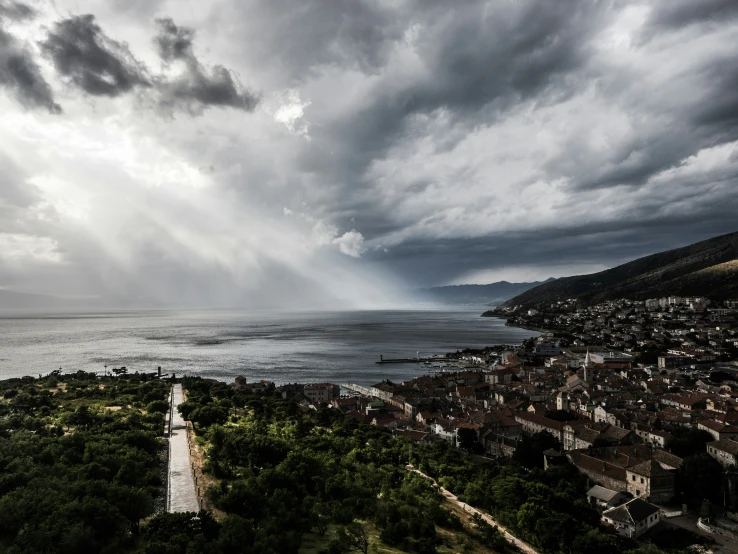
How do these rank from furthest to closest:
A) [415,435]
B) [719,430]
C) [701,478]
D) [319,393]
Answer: [319,393]
[415,435]
[719,430]
[701,478]

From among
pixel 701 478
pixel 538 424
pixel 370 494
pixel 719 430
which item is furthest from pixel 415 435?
pixel 719 430

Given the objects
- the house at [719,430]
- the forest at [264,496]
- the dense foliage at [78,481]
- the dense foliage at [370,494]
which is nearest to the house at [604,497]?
the dense foliage at [370,494]

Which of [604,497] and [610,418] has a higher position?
[604,497]

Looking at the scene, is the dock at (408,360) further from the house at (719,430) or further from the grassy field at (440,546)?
the grassy field at (440,546)

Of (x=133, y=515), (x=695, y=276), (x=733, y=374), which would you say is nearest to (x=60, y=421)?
(x=133, y=515)

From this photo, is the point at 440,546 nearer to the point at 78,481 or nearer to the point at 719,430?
the point at 78,481

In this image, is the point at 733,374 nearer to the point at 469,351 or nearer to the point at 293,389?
the point at 469,351

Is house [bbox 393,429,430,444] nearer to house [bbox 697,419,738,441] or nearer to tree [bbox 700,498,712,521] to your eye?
tree [bbox 700,498,712,521]
